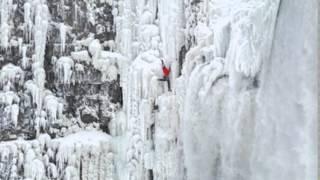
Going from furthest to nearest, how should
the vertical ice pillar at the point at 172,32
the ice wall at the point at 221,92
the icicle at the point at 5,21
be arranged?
the icicle at the point at 5,21, the vertical ice pillar at the point at 172,32, the ice wall at the point at 221,92

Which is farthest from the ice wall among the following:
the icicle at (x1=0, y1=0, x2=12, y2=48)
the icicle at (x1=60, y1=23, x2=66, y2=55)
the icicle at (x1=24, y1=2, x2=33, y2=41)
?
the icicle at (x1=0, y1=0, x2=12, y2=48)

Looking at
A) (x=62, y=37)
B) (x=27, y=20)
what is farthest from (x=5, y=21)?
(x=62, y=37)

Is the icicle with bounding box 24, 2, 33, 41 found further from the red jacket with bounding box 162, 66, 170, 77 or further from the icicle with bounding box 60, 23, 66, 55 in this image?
the red jacket with bounding box 162, 66, 170, 77

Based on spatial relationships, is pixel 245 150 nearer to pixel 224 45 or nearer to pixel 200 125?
pixel 200 125

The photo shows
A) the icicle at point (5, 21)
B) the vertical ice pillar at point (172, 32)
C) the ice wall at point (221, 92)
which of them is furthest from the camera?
the icicle at point (5, 21)

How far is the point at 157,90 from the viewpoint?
5.25m

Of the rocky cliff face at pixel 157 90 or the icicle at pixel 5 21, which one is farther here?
the icicle at pixel 5 21

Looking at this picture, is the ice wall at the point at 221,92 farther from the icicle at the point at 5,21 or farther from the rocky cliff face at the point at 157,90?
the icicle at the point at 5,21

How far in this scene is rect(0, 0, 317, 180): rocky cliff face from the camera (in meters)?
4.30

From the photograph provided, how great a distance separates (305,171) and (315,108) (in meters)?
0.48

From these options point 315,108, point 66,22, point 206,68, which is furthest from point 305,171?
point 66,22

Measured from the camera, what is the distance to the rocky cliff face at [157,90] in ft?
14.1

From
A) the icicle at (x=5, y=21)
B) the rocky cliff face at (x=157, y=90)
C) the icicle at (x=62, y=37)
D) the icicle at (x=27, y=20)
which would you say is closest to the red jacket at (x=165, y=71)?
the rocky cliff face at (x=157, y=90)

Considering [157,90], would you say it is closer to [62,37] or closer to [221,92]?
[221,92]
